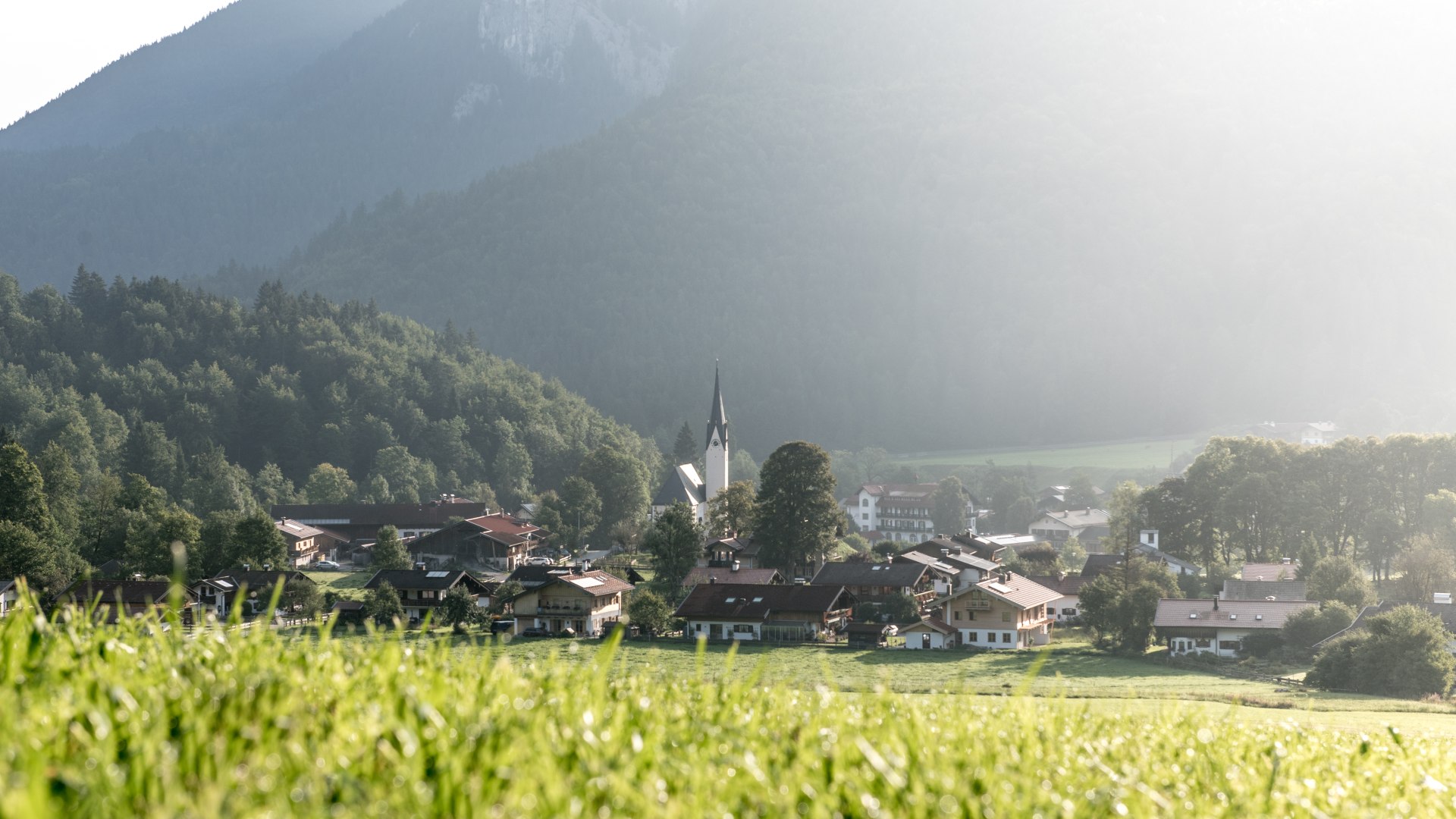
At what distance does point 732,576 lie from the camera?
49.8 m

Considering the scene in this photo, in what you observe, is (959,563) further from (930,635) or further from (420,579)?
(420,579)

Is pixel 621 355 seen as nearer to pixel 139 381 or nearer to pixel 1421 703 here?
pixel 139 381

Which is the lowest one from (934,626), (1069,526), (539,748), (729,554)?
(934,626)

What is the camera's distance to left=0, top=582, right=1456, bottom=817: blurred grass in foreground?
10.7 ft

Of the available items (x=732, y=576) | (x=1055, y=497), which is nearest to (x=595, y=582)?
(x=732, y=576)

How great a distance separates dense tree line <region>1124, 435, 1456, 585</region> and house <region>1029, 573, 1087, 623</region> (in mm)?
7862

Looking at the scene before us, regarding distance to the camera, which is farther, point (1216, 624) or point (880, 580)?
point (880, 580)

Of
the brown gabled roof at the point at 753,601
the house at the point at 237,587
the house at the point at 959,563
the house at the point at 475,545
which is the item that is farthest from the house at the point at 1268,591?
the house at the point at 237,587

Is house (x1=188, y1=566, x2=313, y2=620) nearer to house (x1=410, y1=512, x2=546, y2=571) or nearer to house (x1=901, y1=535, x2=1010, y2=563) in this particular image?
house (x1=410, y1=512, x2=546, y2=571)

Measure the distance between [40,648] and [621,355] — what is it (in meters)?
185

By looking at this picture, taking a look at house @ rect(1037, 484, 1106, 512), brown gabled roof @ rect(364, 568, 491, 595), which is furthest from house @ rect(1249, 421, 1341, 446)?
brown gabled roof @ rect(364, 568, 491, 595)

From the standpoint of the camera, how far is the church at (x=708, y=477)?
3189 inches

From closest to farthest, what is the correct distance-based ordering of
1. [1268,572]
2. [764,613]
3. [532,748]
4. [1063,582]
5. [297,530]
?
[532,748] < [764,613] < [1268,572] < [1063,582] < [297,530]

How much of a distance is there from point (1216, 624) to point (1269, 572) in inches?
546
